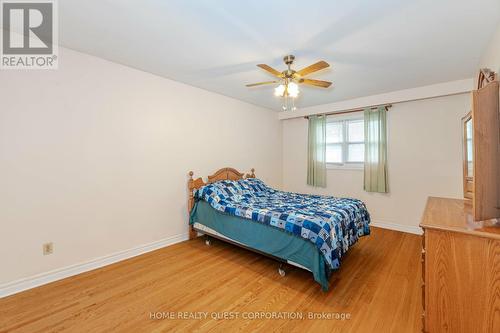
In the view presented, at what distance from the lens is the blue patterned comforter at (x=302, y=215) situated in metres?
2.11

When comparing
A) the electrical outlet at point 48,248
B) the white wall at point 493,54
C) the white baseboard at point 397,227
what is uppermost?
the white wall at point 493,54

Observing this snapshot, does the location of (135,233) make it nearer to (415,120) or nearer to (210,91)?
(210,91)

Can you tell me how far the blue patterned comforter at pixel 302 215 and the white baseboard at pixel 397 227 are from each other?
1.41m

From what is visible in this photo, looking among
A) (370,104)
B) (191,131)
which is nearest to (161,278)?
(191,131)

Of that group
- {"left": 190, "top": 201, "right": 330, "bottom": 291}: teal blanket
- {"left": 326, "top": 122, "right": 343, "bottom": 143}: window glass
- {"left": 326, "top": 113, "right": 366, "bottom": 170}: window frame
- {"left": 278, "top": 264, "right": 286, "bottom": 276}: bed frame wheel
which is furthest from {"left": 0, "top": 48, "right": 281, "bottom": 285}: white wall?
{"left": 326, "top": 113, "right": 366, "bottom": 170}: window frame

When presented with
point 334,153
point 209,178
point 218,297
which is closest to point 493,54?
point 334,153

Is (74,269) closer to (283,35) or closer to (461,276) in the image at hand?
(283,35)

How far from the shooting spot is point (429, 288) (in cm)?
145

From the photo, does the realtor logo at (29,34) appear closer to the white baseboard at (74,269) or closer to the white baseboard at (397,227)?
the white baseboard at (74,269)

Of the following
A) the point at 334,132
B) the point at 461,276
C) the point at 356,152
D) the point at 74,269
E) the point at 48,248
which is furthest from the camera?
the point at 334,132

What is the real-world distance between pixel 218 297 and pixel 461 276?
72.0 inches

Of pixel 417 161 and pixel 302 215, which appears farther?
pixel 417 161

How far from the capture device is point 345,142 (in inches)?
178

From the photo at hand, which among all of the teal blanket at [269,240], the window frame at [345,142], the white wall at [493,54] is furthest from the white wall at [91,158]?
the white wall at [493,54]
